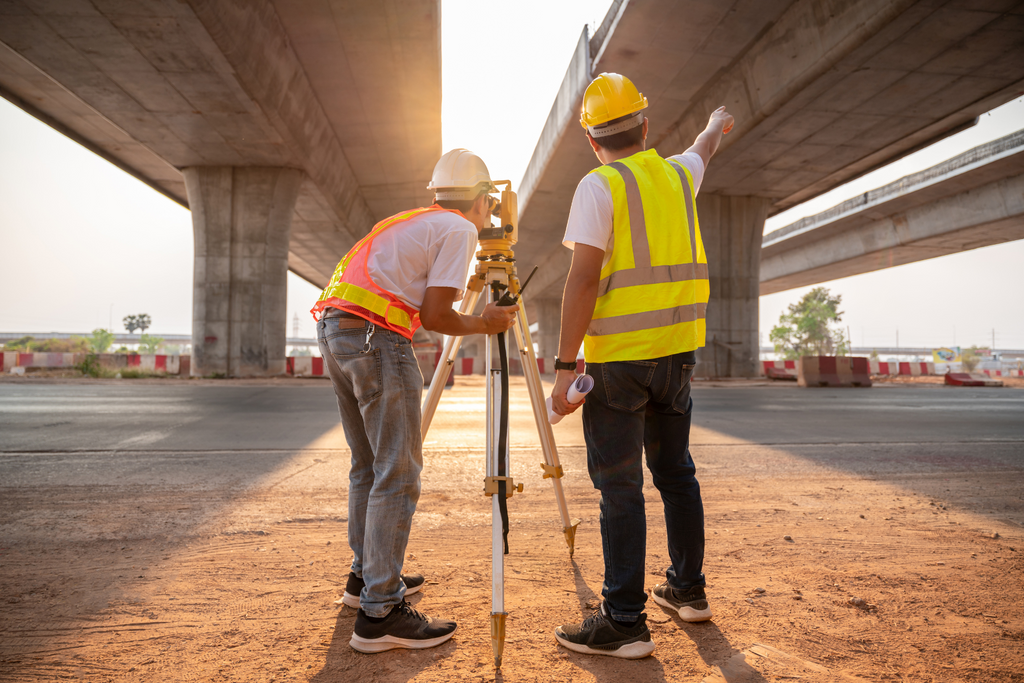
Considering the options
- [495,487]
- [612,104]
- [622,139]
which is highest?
[612,104]

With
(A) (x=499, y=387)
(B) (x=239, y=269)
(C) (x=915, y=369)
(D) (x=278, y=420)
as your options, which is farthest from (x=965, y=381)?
(B) (x=239, y=269)

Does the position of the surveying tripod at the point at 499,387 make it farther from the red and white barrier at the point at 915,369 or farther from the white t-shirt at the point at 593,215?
the red and white barrier at the point at 915,369

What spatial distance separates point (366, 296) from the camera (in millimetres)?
2164

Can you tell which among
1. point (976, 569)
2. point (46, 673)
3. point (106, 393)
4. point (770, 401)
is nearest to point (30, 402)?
point (106, 393)

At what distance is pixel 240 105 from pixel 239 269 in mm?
5847

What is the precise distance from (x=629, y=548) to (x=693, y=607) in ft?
1.50

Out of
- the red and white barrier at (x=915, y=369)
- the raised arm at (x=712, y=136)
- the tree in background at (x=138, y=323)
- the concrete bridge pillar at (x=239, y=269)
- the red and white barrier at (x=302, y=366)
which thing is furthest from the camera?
the tree in background at (x=138, y=323)

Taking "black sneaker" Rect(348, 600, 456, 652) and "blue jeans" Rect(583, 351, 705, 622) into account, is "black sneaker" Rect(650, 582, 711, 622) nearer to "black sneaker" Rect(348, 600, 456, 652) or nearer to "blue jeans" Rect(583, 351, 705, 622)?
"blue jeans" Rect(583, 351, 705, 622)

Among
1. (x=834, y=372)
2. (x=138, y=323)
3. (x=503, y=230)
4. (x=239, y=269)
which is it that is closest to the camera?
(x=503, y=230)

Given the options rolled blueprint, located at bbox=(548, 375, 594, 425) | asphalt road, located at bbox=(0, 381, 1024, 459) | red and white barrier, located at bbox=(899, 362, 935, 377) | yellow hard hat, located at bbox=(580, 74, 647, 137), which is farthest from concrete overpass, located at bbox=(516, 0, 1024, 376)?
rolled blueprint, located at bbox=(548, 375, 594, 425)

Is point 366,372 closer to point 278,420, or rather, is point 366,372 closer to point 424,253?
point 424,253

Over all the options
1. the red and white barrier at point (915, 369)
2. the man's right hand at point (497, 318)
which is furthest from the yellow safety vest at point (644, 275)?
the red and white barrier at point (915, 369)

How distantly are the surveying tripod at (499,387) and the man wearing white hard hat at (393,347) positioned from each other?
214mm

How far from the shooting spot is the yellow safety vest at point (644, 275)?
2.15 metres
